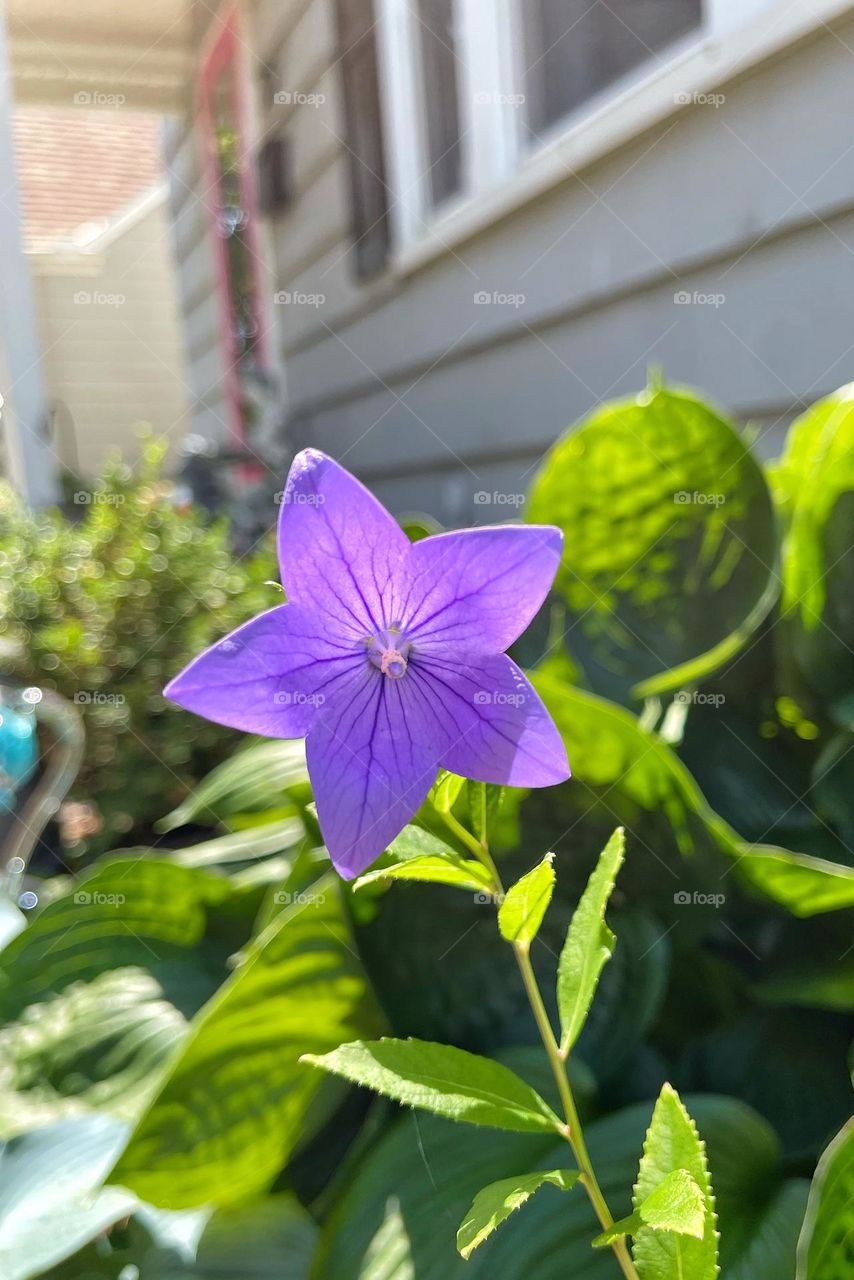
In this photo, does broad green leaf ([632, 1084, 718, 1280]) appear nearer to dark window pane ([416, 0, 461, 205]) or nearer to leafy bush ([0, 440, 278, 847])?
leafy bush ([0, 440, 278, 847])

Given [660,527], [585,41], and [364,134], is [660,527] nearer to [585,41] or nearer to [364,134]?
[585,41]

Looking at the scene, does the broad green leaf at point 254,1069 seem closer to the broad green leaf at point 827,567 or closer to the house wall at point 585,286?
the broad green leaf at point 827,567

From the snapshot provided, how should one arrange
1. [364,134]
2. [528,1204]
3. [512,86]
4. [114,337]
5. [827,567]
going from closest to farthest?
[528,1204] → [827,567] → [512,86] → [364,134] → [114,337]

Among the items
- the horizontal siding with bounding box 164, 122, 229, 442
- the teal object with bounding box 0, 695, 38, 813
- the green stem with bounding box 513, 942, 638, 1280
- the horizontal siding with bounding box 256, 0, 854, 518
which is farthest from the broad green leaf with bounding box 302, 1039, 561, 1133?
the horizontal siding with bounding box 164, 122, 229, 442

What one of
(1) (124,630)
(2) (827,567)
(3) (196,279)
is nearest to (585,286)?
(1) (124,630)

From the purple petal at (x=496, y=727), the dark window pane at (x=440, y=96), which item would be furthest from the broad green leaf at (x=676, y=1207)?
the dark window pane at (x=440, y=96)

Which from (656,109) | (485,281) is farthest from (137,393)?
(656,109)

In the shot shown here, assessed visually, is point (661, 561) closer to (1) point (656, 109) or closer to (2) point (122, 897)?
(2) point (122, 897)
